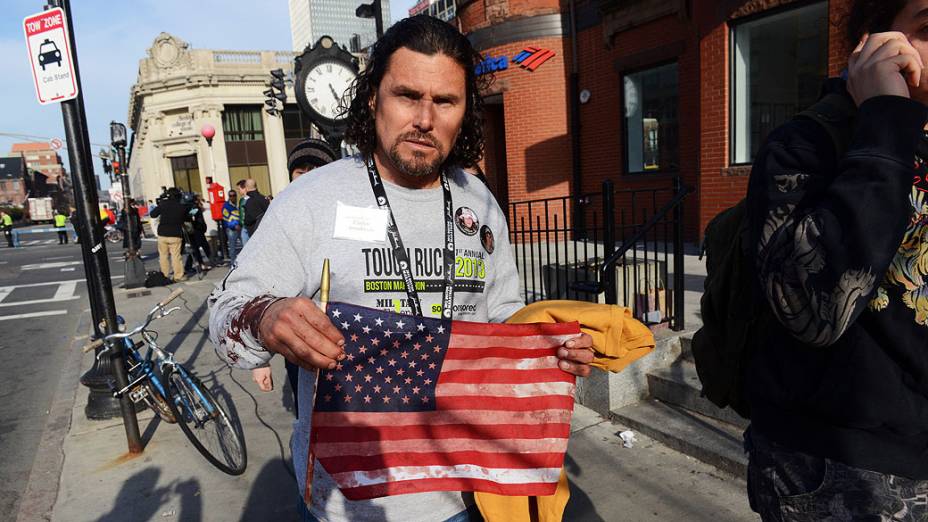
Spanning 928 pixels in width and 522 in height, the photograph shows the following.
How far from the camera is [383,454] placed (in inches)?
65.8

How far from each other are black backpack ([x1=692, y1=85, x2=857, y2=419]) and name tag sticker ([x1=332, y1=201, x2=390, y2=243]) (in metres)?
1.02

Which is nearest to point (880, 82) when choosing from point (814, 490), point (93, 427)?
point (814, 490)

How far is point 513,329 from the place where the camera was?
1.73 m

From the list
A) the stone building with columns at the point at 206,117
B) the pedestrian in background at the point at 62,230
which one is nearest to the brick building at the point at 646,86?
the stone building with columns at the point at 206,117

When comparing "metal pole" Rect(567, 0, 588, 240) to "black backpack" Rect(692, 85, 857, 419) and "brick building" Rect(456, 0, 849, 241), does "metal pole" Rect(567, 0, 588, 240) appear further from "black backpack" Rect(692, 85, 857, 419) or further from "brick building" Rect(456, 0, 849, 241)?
"black backpack" Rect(692, 85, 857, 419)

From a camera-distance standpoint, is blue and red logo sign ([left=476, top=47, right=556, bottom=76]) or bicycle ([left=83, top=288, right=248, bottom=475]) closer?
bicycle ([left=83, top=288, right=248, bottom=475])

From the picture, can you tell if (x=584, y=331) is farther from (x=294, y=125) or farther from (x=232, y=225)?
(x=294, y=125)

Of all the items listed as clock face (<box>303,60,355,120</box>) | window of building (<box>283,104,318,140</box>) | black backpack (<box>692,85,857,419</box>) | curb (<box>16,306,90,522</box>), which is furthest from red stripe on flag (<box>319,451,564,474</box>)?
window of building (<box>283,104,318,140</box>)

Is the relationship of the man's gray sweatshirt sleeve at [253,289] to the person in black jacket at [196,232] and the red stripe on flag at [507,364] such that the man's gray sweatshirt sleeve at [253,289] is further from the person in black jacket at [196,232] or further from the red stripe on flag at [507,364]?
the person in black jacket at [196,232]

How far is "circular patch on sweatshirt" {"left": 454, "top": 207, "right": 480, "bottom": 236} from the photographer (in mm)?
1843

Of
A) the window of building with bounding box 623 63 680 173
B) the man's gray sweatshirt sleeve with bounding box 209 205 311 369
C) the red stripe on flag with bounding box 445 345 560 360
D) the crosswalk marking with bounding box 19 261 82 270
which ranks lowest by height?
the crosswalk marking with bounding box 19 261 82 270

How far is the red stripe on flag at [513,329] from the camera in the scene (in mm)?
1694

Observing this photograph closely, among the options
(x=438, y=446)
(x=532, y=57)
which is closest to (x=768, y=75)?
(x=532, y=57)

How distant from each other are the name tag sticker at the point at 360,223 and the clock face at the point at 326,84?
603 cm
